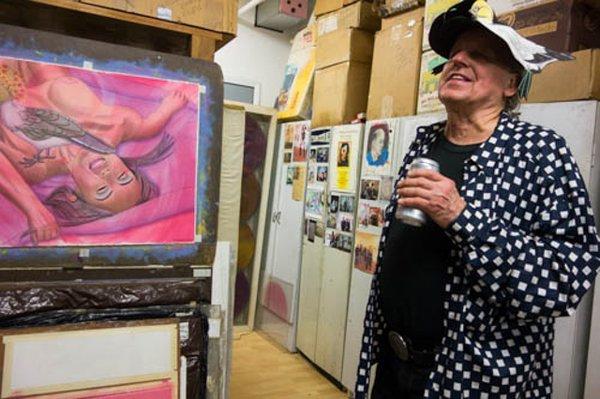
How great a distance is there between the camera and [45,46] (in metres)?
1.14

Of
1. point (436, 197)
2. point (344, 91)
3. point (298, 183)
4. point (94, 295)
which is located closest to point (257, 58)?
point (298, 183)

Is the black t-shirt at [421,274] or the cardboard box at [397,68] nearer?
the black t-shirt at [421,274]

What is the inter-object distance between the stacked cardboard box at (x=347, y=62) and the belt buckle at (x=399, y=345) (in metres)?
1.80

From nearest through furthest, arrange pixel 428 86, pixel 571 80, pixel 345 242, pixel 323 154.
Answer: pixel 571 80 → pixel 428 86 → pixel 345 242 → pixel 323 154

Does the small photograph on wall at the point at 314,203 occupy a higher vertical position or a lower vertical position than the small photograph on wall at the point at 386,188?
lower

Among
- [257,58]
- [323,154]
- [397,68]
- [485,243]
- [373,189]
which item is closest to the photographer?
[485,243]

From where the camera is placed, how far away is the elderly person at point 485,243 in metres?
0.95

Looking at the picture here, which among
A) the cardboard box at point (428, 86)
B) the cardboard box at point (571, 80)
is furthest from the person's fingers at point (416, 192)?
the cardboard box at point (428, 86)

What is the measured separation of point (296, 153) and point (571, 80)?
6.70 ft

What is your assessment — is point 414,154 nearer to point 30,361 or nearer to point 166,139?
point 166,139

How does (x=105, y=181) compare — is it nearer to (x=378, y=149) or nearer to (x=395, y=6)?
(x=378, y=149)

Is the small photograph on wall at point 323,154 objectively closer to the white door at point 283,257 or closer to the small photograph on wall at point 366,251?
the white door at point 283,257

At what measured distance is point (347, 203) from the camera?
2.71m

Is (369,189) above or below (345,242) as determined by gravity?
above
